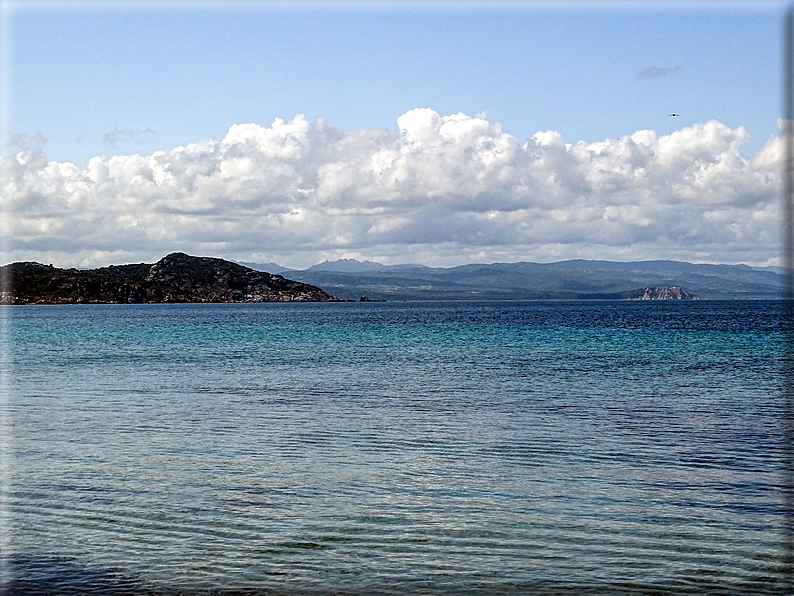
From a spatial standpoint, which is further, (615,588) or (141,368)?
(141,368)

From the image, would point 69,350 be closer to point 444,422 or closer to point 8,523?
point 444,422

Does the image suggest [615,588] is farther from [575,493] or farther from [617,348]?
[617,348]

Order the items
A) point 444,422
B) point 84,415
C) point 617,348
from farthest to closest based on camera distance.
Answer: point 617,348
point 84,415
point 444,422

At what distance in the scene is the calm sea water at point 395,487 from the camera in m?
11.0

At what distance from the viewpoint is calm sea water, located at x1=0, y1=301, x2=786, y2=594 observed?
11.0 metres

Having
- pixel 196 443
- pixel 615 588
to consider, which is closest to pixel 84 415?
pixel 196 443

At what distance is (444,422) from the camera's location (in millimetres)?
23984

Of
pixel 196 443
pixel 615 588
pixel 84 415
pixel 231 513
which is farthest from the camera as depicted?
pixel 84 415

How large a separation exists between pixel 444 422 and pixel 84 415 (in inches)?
413

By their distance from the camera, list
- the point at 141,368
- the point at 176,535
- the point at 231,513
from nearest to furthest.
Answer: the point at 176,535
the point at 231,513
the point at 141,368

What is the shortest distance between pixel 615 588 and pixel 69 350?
53.9m

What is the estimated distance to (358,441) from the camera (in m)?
20.7

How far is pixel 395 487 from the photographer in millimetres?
15664

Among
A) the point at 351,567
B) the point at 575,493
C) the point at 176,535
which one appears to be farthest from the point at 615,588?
the point at 176,535
